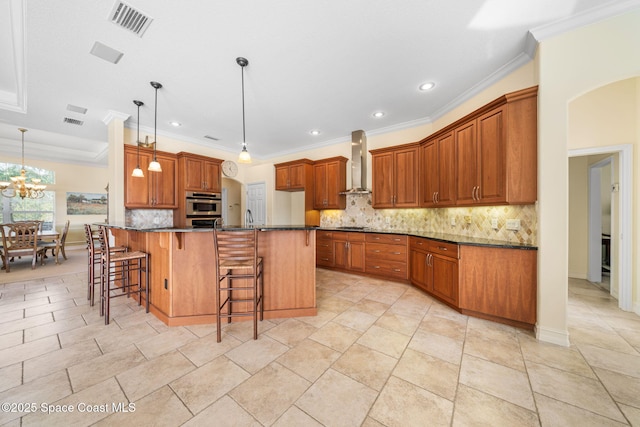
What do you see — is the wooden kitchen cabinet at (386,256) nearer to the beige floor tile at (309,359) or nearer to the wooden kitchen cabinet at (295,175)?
the wooden kitchen cabinet at (295,175)

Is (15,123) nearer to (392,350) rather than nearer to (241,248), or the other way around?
(241,248)

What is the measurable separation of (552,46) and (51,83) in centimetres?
619

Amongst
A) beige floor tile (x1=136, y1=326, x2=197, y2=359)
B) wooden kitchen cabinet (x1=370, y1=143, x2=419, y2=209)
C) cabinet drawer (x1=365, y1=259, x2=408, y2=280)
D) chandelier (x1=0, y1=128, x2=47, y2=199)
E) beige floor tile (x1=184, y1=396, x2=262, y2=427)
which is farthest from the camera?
chandelier (x1=0, y1=128, x2=47, y2=199)

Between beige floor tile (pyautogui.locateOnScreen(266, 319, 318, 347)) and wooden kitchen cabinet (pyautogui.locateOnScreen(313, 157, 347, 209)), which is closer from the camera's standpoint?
beige floor tile (pyautogui.locateOnScreen(266, 319, 318, 347))

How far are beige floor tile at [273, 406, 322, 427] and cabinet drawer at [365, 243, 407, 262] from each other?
10.1 feet

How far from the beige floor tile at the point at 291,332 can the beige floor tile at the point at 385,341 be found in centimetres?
56

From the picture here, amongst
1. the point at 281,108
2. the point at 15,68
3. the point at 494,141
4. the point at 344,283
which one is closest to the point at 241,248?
the point at 344,283

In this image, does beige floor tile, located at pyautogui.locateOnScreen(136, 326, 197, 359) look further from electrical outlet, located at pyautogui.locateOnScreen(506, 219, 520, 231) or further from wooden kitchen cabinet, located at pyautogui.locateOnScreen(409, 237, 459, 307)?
electrical outlet, located at pyautogui.locateOnScreen(506, 219, 520, 231)

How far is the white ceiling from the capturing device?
2.03 m

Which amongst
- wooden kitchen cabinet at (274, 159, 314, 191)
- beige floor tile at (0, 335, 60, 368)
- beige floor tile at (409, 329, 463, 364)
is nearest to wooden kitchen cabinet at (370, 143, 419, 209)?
wooden kitchen cabinet at (274, 159, 314, 191)

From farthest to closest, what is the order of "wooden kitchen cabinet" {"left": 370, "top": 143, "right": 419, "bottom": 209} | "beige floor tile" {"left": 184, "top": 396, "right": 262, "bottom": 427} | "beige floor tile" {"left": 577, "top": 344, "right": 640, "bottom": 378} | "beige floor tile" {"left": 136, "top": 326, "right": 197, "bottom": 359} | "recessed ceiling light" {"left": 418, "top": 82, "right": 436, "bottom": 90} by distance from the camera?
1. "wooden kitchen cabinet" {"left": 370, "top": 143, "right": 419, "bottom": 209}
2. "recessed ceiling light" {"left": 418, "top": 82, "right": 436, "bottom": 90}
3. "beige floor tile" {"left": 136, "top": 326, "right": 197, "bottom": 359}
4. "beige floor tile" {"left": 577, "top": 344, "right": 640, "bottom": 378}
5. "beige floor tile" {"left": 184, "top": 396, "right": 262, "bottom": 427}

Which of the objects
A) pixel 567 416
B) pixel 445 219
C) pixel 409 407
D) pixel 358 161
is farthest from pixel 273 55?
pixel 567 416

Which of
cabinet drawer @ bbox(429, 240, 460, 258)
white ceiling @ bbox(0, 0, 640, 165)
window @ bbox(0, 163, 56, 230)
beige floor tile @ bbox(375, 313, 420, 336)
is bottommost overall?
beige floor tile @ bbox(375, 313, 420, 336)

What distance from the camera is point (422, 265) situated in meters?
3.56
